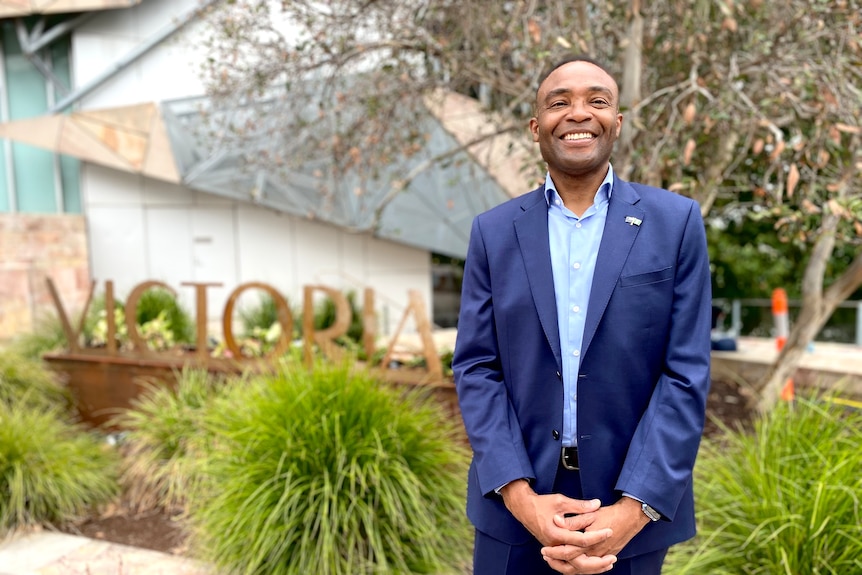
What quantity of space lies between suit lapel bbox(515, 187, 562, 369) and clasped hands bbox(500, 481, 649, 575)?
0.38m

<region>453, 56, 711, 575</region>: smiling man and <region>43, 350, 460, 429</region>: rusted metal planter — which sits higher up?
<region>453, 56, 711, 575</region>: smiling man

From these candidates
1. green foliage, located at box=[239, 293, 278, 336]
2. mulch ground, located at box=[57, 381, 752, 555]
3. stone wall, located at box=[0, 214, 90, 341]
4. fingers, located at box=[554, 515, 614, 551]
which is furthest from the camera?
stone wall, located at box=[0, 214, 90, 341]

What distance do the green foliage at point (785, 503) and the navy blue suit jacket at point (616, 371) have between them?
45.1 inches

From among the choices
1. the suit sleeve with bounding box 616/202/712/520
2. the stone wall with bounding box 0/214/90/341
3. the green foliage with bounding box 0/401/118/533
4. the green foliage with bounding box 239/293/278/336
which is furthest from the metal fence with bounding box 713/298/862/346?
the stone wall with bounding box 0/214/90/341

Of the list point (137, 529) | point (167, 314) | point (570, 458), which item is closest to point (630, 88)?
point (570, 458)

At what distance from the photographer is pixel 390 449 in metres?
3.61

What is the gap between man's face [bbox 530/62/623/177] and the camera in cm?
182

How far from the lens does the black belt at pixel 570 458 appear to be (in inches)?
74.2

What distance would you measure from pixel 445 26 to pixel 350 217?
6.62 m

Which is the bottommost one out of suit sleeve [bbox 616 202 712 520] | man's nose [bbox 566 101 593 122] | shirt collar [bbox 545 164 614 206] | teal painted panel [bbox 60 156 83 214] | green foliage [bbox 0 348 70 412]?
green foliage [bbox 0 348 70 412]

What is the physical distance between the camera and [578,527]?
1745 mm

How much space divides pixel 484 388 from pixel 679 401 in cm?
54

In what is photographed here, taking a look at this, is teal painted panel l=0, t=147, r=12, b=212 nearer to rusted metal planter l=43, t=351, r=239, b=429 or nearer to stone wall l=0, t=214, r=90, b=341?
stone wall l=0, t=214, r=90, b=341

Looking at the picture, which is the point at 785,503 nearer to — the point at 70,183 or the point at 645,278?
the point at 645,278
